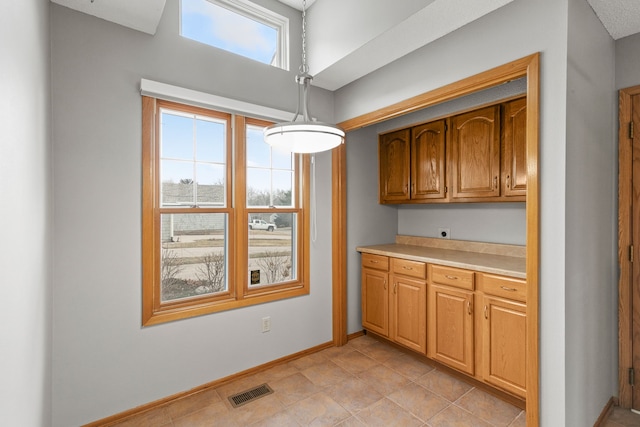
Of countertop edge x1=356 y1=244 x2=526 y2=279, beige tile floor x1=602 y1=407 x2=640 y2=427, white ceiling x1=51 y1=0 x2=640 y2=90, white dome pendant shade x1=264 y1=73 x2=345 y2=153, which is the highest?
white ceiling x1=51 y1=0 x2=640 y2=90

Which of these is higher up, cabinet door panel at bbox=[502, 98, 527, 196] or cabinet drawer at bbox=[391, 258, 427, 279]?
cabinet door panel at bbox=[502, 98, 527, 196]

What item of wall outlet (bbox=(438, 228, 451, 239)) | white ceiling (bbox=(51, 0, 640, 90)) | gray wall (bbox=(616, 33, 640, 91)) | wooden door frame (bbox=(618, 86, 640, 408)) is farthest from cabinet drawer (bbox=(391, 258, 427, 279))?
gray wall (bbox=(616, 33, 640, 91))

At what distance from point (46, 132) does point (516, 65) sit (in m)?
2.64

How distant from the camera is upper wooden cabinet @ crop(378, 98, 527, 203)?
256cm

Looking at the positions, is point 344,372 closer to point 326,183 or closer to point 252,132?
point 326,183

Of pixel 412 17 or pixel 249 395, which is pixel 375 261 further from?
pixel 412 17

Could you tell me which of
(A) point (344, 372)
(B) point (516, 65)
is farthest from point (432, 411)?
(B) point (516, 65)

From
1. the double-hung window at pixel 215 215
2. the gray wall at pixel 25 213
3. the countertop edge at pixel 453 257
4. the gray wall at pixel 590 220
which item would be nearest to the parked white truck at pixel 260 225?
the double-hung window at pixel 215 215

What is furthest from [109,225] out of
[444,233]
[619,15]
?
[619,15]

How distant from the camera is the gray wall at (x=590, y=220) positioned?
1.72m

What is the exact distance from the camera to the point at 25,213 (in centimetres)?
122

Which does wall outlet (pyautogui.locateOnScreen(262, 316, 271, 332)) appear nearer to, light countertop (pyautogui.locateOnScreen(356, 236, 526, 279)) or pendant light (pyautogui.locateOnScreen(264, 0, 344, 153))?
light countertop (pyautogui.locateOnScreen(356, 236, 526, 279))

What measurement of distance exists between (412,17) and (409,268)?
77.7 inches

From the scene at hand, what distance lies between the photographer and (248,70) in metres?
2.62
